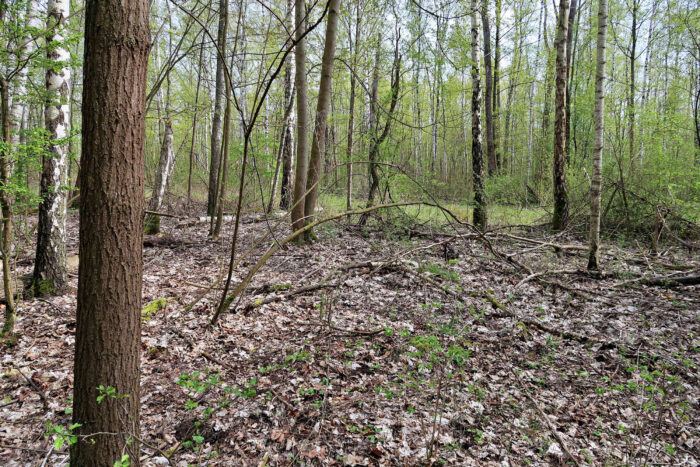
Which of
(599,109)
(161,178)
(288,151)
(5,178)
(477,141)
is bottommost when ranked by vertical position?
(5,178)

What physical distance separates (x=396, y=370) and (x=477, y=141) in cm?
689

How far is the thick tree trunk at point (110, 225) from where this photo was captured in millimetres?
1705

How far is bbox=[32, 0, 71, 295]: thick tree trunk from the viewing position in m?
4.18

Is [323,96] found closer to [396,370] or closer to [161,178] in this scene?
[161,178]

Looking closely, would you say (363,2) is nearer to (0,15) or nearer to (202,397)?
(0,15)

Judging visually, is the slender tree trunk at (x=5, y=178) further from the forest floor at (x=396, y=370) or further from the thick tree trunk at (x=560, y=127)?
the thick tree trunk at (x=560, y=127)

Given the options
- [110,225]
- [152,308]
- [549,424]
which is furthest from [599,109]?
[152,308]

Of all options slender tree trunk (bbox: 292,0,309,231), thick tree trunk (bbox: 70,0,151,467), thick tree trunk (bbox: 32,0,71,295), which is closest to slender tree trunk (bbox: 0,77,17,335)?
thick tree trunk (bbox: 32,0,71,295)

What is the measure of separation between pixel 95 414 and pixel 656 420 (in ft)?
13.2

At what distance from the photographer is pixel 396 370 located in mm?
3533

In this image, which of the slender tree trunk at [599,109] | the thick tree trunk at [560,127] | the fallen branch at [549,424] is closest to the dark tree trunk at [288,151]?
the thick tree trunk at [560,127]

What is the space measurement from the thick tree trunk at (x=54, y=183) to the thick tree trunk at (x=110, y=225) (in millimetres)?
3154

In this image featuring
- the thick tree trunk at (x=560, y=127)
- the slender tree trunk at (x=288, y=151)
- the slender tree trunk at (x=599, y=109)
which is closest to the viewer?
the slender tree trunk at (x=599, y=109)

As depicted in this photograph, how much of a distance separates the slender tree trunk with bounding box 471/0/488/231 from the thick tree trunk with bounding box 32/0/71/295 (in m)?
7.56
